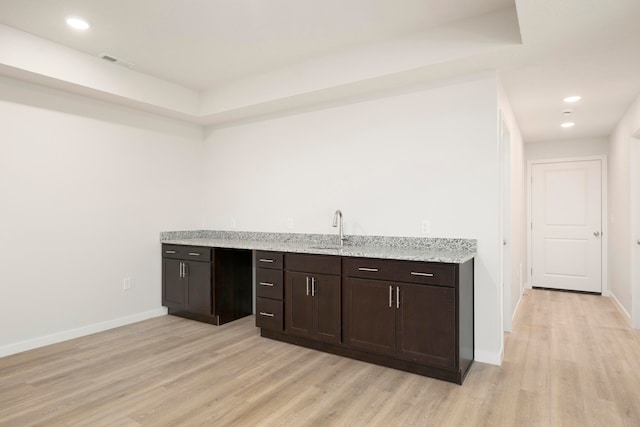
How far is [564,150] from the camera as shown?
593 cm

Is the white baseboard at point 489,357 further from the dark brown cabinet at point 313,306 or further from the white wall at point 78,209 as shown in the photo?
the white wall at point 78,209

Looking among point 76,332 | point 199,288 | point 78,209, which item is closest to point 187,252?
point 199,288

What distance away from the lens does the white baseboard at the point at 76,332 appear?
3230mm

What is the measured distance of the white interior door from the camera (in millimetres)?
5750

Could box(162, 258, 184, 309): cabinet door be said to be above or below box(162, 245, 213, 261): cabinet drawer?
below

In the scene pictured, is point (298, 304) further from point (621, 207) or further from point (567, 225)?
point (567, 225)

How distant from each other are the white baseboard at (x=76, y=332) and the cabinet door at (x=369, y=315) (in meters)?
2.43

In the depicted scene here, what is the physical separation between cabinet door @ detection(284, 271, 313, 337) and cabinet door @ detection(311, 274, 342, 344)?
0.18 ft

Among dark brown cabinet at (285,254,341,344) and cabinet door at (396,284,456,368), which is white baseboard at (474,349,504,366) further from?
dark brown cabinet at (285,254,341,344)

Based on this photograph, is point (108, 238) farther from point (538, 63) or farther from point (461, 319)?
point (538, 63)

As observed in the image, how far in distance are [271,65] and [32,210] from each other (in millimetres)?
2499

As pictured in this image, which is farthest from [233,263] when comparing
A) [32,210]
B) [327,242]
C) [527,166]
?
[527,166]

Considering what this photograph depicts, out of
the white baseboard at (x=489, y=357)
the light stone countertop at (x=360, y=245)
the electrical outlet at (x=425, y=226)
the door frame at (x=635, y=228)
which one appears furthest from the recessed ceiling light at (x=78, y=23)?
the door frame at (x=635, y=228)

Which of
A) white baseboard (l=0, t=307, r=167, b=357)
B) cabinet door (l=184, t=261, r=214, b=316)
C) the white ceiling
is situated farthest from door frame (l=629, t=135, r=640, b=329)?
white baseboard (l=0, t=307, r=167, b=357)
